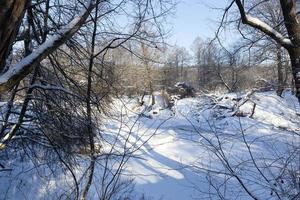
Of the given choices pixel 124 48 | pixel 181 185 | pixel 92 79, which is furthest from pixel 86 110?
pixel 181 185

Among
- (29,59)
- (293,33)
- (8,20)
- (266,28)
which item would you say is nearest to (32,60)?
(29,59)

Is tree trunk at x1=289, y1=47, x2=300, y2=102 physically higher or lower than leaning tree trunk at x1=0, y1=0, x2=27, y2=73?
lower

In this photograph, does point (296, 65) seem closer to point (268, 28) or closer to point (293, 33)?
point (293, 33)

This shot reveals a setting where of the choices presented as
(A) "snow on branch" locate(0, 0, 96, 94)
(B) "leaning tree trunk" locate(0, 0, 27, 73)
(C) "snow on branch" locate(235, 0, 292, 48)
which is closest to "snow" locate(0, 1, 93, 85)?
(A) "snow on branch" locate(0, 0, 96, 94)

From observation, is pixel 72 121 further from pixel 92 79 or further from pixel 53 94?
pixel 92 79

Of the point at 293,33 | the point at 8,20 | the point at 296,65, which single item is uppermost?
the point at 293,33

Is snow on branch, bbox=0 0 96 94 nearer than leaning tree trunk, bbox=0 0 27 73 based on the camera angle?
No

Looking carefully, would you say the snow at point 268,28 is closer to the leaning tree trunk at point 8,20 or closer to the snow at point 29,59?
the snow at point 29,59

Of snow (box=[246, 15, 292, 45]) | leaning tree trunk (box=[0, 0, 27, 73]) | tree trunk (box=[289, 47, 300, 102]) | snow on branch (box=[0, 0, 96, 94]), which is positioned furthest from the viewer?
snow (box=[246, 15, 292, 45])

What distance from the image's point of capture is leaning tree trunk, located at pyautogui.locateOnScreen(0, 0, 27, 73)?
2.65 metres

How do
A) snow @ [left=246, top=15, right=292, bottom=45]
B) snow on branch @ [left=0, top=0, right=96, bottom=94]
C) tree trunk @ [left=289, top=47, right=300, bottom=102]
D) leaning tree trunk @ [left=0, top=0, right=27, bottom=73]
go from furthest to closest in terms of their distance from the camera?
1. snow @ [left=246, top=15, right=292, bottom=45]
2. tree trunk @ [left=289, top=47, right=300, bottom=102]
3. snow on branch @ [left=0, top=0, right=96, bottom=94]
4. leaning tree trunk @ [left=0, top=0, right=27, bottom=73]

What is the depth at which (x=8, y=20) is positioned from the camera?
2.69m

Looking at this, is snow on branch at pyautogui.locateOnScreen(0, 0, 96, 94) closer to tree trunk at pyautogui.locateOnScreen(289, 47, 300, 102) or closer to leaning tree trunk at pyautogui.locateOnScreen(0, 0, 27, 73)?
leaning tree trunk at pyautogui.locateOnScreen(0, 0, 27, 73)

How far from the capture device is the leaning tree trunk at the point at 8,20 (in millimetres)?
2652
